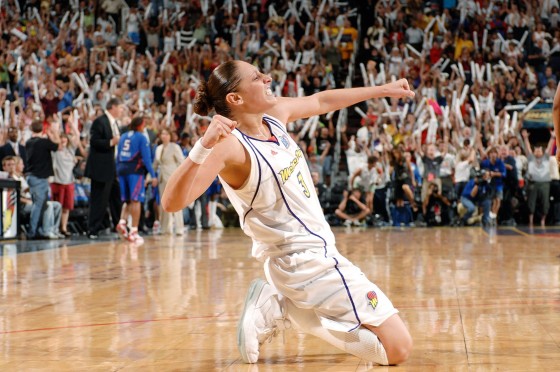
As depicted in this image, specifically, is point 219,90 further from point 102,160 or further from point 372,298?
point 102,160

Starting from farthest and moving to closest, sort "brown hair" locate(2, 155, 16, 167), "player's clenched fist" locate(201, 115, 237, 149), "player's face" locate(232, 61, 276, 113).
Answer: "brown hair" locate(2, 155, 16, 167) < "player's face" locate(232, 61, 276, 113) < "player's clenched fist" locate(201, 115, 237, 149)

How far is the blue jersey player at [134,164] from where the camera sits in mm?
13031

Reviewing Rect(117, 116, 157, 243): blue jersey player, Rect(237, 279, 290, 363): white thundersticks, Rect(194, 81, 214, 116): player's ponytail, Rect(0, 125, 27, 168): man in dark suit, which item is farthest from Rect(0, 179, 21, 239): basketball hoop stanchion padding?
Rect(237, 279, 290, 363): white thundersticks

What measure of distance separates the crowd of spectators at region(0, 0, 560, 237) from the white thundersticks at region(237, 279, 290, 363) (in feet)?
33.4

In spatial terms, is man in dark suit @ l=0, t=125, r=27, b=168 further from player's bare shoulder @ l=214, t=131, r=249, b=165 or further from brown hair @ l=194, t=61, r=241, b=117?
player's bare shoulder @ l=214, t=131, r=249, b=165

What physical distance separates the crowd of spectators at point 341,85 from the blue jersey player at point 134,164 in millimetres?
1076

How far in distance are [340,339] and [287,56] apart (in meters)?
18.9

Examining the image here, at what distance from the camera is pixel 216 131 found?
11.4 feet

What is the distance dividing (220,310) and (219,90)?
6.12ft

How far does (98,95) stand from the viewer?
1945 centimetres

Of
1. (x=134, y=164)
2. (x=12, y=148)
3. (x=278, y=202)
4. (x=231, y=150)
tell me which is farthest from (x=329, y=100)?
(x=12, y=148)

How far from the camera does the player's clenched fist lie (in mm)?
3467

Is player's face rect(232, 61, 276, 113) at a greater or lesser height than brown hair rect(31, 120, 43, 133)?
greater

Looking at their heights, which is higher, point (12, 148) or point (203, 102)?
point (203, 102)
